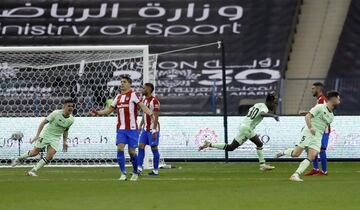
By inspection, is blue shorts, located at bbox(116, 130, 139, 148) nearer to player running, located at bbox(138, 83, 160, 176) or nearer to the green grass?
the green grass

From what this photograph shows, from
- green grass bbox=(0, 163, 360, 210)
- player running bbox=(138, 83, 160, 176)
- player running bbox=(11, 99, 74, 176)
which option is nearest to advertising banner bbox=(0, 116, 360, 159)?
green grass bbox=(0, 163, 360, 210)

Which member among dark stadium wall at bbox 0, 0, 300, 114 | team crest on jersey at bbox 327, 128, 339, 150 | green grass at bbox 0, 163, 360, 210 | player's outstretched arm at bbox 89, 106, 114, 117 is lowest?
green grass at bbox 0, 163, 360, 210

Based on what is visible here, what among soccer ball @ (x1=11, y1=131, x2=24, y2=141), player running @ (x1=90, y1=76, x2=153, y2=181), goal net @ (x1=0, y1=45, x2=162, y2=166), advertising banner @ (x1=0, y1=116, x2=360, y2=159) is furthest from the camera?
advertising banner @ (x1=0, y1=116, x2=360, y2=159)

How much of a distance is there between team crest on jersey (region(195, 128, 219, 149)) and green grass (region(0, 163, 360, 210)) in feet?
16.0

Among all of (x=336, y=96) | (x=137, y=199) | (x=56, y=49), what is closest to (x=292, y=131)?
(x=56, y=49)

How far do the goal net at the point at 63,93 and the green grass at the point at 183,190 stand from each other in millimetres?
4414

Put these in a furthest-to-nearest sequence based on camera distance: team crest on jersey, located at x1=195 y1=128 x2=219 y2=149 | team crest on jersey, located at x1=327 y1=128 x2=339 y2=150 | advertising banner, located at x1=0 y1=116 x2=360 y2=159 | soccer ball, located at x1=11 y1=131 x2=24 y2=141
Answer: team crest on jersey, located at x1=195 y1=128 x2=219 y2=149, team crest on jersey, located at x1=327 y1=128 x2=339 y2=150, advertising banner, located at x1=0 y1=116 x2=360 y2=159, soccer ball, located at x1=11 y1=131 x2=24 y2=141

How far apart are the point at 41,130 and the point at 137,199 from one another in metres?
9.18

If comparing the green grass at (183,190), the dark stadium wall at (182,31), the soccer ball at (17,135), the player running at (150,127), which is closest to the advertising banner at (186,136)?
the soccer ball at (17,135)

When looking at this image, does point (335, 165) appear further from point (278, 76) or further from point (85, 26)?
point (85, 26)

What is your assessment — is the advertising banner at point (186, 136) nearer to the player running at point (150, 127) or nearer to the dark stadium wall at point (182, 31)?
the player running at point (150, 127)

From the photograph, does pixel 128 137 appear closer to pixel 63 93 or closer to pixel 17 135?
pixel 17 135

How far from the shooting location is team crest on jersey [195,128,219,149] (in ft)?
98.2

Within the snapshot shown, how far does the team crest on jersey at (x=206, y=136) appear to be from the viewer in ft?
98.2
